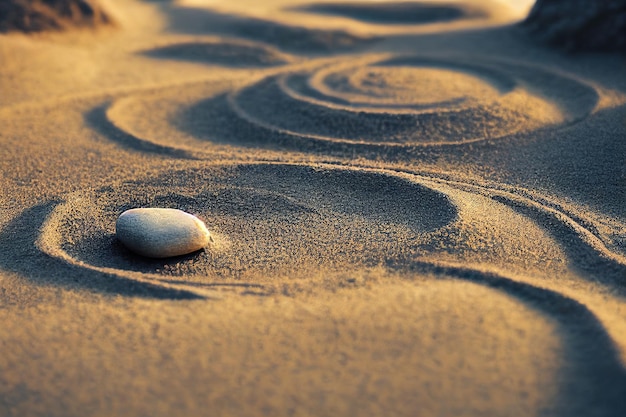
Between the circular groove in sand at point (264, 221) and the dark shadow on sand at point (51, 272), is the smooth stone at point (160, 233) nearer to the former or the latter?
the circular groove in sand at point (264, 221)

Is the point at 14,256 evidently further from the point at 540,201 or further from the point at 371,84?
the point at 371,84

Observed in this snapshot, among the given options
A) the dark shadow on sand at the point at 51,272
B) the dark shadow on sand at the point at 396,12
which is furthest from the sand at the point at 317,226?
the dark shadow on sand at the point at 396,12

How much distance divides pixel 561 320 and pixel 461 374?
563 mm

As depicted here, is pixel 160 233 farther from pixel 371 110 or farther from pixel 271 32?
pixel 271 32

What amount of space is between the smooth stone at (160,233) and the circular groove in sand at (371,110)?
1.19 metres

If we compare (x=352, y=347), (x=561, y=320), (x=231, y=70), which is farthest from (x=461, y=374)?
(x=231, y=70)

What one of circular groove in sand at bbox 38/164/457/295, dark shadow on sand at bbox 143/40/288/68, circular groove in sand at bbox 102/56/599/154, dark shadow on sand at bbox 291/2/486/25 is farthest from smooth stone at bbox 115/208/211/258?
dark shadow on sand at bbox 291/2/486/25

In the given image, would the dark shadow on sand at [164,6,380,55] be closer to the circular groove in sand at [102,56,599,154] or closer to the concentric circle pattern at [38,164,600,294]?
the circular groove in sand at [102,56,599,154]

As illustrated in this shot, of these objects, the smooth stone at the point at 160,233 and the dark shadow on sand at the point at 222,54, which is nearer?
the smooth stone at the point at 160,233

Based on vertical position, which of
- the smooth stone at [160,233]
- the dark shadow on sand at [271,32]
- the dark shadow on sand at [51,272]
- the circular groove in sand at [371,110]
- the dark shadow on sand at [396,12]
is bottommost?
the dark shadow on sand at [51,272]

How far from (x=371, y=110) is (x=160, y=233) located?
2.20 metres

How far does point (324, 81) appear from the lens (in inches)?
207

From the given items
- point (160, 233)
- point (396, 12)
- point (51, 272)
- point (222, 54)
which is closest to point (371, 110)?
point (160, 233)

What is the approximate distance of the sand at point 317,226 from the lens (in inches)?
82.1
